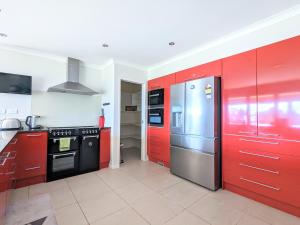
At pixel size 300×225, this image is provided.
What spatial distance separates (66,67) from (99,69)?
0.75 metres

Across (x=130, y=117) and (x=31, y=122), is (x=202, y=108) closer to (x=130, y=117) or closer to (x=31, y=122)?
(x=31, y=122)

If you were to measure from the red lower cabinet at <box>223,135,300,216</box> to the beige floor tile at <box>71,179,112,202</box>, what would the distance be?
Answer: 184cm

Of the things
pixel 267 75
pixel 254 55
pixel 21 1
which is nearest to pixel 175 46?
pixel 254 55

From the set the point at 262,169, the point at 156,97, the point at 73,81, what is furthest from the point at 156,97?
the point at 262,169

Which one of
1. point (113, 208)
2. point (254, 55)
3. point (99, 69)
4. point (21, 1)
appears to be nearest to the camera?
point (21, 1)

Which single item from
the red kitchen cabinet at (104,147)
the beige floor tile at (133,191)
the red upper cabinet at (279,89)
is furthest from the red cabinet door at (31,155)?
the red upper cabinet at (279,89)

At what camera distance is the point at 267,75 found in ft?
6.08

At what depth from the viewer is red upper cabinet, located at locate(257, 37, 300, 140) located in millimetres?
1650

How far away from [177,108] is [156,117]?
31.2 inches

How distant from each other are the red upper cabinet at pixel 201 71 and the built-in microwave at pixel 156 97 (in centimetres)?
52

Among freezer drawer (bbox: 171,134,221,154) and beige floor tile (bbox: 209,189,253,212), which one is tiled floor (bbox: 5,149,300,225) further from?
freezer drawer (bbox: 171,134,221,154)

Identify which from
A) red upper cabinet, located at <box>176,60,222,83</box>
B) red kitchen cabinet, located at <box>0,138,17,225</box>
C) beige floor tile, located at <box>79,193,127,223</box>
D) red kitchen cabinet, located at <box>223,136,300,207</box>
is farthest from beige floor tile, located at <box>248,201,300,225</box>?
red kitchen cabinet, located at <box>0,138,17,225</box>

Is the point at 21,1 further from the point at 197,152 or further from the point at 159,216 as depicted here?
the point at 197,152

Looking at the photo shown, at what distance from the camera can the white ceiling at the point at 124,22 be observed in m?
1.64
